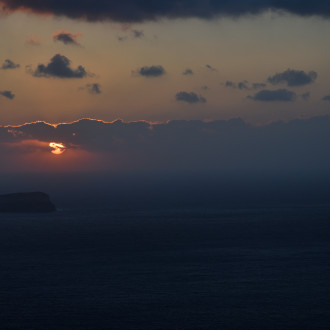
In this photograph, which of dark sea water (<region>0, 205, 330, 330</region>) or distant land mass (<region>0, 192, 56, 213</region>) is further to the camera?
distant land mass (<region>0, 192, 56, 213</region>)

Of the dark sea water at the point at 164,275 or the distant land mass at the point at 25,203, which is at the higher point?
the distant land mass at the point at 25,203

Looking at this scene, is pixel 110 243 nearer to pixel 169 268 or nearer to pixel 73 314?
pixel 169 268

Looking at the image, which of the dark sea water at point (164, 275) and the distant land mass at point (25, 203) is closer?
the dark sea water at point (164, 275)

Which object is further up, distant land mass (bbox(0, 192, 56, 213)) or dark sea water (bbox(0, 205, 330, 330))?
distant land mass (bbox(0, 192, 56, 213))
